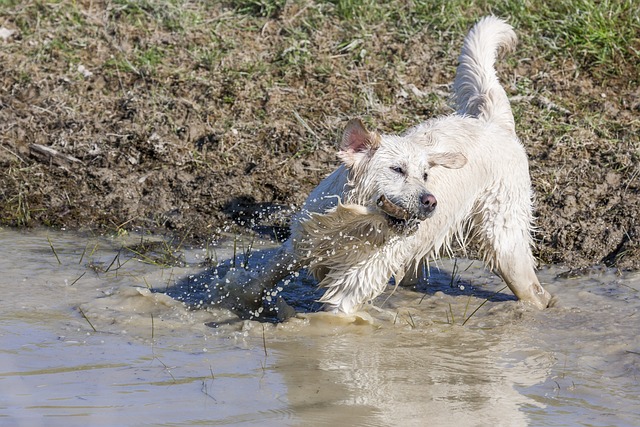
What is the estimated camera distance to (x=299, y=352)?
229 inches

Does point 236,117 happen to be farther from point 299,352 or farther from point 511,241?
point 299,352

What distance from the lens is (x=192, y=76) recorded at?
978 cm

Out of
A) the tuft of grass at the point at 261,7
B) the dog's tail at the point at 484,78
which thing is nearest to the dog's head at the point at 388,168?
the dog's tail at the point at 484,78

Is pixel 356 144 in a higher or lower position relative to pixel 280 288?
higher

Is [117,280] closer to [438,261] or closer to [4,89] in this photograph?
[438,261]

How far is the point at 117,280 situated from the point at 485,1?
5.65 m

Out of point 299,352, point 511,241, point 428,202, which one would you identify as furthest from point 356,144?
point 511,241

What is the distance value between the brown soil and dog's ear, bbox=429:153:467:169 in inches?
83.2

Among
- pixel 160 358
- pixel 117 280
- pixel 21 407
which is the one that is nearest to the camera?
pixel 21 407

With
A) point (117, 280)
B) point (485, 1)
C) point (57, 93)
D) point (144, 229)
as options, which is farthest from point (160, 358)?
point (485, 1)

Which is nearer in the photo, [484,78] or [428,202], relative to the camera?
[428,202]

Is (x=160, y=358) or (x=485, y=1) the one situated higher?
(x=485, y=1)

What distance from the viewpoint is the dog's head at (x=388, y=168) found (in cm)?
574

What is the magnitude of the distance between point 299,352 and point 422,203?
115 cm
